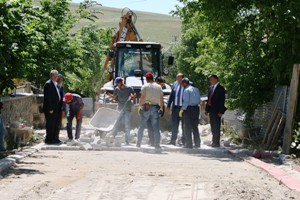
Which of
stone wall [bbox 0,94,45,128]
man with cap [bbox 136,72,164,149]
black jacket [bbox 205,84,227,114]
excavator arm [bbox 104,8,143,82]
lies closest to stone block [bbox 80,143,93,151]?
man with cap [bbox 136,72,164,149]

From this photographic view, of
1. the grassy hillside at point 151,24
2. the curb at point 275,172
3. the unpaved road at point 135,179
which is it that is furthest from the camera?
the grassy hillside at point 151,24

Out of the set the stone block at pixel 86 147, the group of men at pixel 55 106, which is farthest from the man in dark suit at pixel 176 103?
the stone block at pixel 86 147

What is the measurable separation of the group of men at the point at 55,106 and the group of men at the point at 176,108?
46.4 inches

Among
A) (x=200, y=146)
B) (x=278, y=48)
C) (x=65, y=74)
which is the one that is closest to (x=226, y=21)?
(x=278, y=48)

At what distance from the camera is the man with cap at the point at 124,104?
18562 millimetres

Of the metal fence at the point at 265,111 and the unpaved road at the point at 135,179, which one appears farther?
the metal fence at the point at 265,111

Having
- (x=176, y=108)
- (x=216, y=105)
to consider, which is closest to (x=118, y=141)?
(x=176, y=108)

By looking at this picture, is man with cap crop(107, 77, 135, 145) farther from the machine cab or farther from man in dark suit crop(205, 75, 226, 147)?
the machine cab

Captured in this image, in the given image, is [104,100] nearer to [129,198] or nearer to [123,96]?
[123,96]

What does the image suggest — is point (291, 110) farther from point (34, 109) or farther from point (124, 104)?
point (34, 109)

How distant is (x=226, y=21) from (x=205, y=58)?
4.02 m

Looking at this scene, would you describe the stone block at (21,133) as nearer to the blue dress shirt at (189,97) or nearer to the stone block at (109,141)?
the stone block at (109,141)

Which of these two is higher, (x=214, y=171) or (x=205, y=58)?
(x=205, y=58)

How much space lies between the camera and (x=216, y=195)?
31.7ft
